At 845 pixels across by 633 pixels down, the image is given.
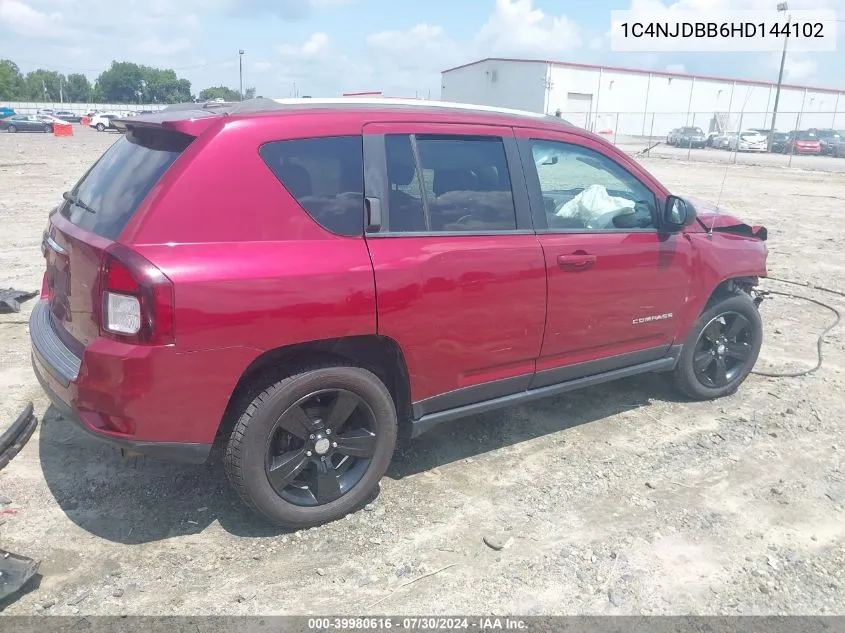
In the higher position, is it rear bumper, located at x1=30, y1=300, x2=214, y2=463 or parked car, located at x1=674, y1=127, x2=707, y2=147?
parked car, located at x1=674, y1=127, x2=707, y2=147

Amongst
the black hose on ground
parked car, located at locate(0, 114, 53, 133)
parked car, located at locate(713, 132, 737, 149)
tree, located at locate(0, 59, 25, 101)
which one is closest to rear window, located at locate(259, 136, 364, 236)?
the black hose on ground

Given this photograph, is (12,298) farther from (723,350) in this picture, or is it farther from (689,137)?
(689,137)

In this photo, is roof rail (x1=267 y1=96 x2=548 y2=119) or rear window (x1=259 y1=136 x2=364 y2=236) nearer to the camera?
rear window (x1=259 y1=136 x2=364 y2=236)

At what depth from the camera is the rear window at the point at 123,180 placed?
283cm

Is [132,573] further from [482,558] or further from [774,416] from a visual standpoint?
[774,416]

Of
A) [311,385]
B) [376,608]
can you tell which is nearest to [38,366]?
[311,385]

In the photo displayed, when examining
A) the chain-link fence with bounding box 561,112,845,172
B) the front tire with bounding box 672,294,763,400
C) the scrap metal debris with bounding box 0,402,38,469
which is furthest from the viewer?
the chain-link fence with bounding box 561,112,845,172

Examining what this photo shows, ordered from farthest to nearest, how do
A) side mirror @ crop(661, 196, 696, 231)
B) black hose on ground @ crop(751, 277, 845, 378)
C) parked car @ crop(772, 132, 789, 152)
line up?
parked car @ crop(772, 132, 789, 152), black hose on ground @ crop(751, 277, 845, 378), side mirror @ crop(661, 196, 696, 231)

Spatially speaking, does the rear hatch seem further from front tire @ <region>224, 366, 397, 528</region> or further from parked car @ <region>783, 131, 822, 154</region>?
parked car @ <region>783, 131, 822, 154</region>

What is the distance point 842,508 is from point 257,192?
343cm

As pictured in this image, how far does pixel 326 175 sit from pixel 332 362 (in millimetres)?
868

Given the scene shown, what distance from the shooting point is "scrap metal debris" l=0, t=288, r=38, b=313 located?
238 inches

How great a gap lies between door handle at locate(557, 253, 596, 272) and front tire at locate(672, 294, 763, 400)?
4.07ft

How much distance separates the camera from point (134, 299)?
2.60m
